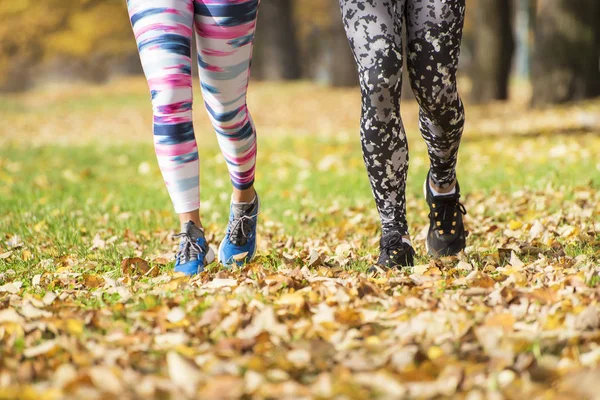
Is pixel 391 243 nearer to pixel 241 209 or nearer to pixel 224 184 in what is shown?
pixel 241 209

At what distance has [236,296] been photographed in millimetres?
2648

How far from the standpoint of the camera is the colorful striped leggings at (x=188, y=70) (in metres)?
2.96

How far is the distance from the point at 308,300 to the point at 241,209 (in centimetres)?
100

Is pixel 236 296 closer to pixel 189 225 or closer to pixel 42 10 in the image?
pixel 189 225

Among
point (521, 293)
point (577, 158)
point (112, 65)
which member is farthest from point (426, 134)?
point (112, 65)

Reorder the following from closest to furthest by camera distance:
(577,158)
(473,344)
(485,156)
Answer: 1. (473,344)
2. (577,158)
3. (485,156)

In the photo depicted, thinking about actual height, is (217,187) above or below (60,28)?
below

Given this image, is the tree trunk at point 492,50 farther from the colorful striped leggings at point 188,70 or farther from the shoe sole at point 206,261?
the shoe sole at point 206,261

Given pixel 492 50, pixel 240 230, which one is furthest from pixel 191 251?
pixel 492 50

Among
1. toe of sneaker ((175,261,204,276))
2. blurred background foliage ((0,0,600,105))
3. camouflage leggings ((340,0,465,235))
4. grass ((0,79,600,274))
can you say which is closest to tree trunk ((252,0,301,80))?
blurred background foliage ((0,0,600,105))

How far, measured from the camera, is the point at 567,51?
11.1 meters

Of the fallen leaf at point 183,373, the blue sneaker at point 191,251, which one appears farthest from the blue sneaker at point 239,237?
the fallen leaf at point 183,373

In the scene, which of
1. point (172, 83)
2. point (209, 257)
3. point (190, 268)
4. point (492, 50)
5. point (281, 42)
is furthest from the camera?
point (281, 42)

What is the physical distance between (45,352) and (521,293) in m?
1.52
